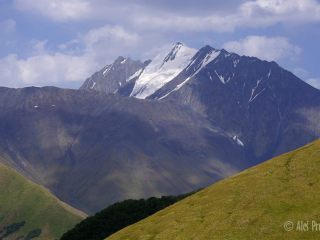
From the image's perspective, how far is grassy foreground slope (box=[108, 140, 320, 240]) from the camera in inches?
2911

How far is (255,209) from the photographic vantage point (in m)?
80.4

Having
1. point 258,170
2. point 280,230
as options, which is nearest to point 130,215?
point 258,170

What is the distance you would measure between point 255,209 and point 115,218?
10925 cm

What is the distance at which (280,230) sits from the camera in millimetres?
71625

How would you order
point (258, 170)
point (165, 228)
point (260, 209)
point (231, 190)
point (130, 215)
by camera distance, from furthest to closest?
point (130, 215)
point (258, 170)
point (231, 190)
point (165, 228)
point (260, 209)

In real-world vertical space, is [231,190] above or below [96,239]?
below

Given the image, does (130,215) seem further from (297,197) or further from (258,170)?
(297,197)

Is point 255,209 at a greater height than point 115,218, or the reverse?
point 115,218

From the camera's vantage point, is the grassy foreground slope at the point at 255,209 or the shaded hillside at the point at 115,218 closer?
the grassy foreground slope at the point at 255,209

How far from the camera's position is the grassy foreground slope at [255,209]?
243ft

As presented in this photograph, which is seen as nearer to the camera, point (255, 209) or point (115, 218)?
point (255, 209)

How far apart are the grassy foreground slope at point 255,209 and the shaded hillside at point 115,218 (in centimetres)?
7987

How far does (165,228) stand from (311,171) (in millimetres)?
22478

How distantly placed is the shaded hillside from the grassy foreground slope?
262 feet
